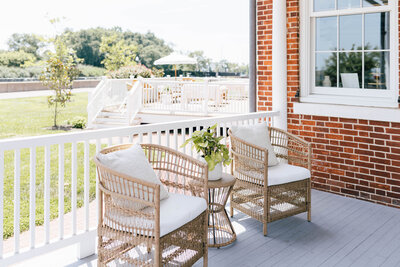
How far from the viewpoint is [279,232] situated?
11.0 ft

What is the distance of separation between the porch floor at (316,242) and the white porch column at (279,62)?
132 cm

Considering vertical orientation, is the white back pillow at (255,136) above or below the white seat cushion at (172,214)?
above

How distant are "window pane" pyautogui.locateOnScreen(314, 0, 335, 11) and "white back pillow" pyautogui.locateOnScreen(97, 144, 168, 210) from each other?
9.98ft

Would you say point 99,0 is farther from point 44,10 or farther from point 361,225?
point 361,225

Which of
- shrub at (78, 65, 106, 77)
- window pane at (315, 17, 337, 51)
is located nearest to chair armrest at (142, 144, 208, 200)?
window pane at (315, 17, 337, 51)

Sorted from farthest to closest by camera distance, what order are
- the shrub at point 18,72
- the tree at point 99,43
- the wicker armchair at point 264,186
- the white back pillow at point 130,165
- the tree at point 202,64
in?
the tree at point 202,64 → the tree at point 99,43 → the shrub at point 18,72 → the wicker armchair at point 264,186 → the white back pillow at point 130,165

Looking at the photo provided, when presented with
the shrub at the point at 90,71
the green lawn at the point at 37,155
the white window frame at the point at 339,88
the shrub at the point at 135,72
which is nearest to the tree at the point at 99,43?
the shrub at the point at 90,71

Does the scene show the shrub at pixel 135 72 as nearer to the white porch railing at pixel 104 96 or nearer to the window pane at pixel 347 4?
the white porch railing at pixel 104 96

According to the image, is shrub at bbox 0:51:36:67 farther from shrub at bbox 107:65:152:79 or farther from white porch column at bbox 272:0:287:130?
white porch column at bbox 272:0:287:130

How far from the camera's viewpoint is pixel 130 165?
2477 millimetres

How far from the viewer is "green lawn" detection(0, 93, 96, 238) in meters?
6.01

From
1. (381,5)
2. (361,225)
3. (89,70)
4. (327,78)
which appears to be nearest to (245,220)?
(361,225)

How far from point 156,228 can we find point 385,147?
114 inches

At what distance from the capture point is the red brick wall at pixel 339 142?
4.00m
